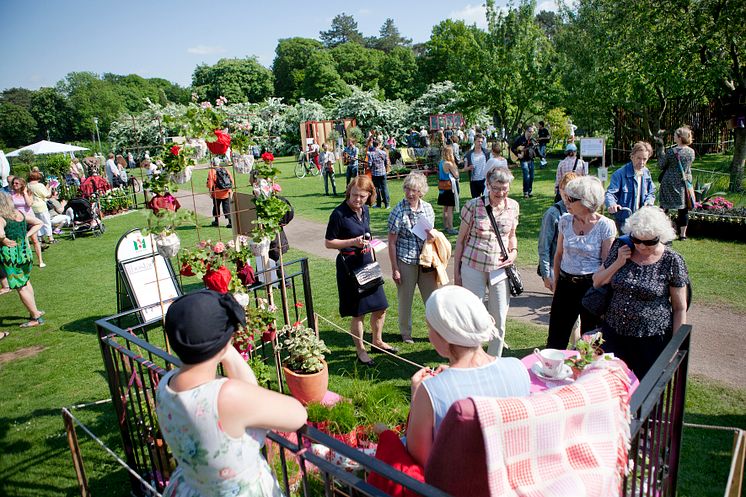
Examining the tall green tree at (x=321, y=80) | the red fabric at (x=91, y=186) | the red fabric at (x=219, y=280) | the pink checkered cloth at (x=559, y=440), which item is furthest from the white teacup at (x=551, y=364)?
the tall green tree at (x=321, y=80)

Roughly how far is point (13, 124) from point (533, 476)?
8746cm

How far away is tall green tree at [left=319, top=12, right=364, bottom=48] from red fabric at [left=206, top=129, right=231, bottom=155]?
103 meters

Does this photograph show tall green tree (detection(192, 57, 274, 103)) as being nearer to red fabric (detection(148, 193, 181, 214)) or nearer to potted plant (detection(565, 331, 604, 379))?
red fabric (detection(148, 193, 181, 214))

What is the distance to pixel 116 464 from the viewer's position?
417 cm

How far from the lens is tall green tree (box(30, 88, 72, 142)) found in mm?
72562

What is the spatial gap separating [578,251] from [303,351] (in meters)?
2.51

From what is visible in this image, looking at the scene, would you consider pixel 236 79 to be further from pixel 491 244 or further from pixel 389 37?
pixel 491 244

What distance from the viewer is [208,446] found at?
1.86m

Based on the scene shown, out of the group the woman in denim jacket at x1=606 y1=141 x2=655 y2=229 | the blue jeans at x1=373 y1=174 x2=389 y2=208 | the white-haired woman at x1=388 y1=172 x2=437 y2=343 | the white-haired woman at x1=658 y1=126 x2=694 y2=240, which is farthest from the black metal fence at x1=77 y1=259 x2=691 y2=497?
the blue jeans at x1=373 y1=174 x2=389 y2=208

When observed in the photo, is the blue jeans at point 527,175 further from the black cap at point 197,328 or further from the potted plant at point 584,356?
the black cap at point 197,328

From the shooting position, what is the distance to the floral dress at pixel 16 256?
6.94 meters

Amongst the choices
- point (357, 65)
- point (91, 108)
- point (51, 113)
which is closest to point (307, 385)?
point (357, 65)

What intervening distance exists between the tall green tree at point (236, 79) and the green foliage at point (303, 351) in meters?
62.5

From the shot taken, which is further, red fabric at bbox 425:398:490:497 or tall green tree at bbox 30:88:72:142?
tall green tree at bbox 30:88:72:142
